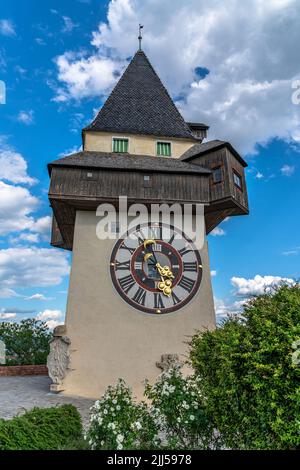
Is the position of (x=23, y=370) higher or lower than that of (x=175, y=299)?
lower

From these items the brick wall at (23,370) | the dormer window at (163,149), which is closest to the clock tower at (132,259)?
the dormer window at (163,149)

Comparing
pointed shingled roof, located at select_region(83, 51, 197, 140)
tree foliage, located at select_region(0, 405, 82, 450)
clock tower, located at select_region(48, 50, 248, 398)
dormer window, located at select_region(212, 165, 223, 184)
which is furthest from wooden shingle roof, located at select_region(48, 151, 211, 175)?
tree foliage, located at select_region(0, 405, 82, 450)

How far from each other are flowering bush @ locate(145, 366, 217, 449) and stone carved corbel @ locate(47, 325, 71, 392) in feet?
16.5

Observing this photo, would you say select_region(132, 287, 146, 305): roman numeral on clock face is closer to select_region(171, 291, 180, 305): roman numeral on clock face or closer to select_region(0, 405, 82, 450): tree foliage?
select_region(171, 291, 180, 305): roman numeral on clock face

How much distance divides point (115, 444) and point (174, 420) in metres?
0.81

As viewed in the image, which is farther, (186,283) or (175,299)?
(186,283)

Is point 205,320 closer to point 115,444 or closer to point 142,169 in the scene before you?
point 142,169

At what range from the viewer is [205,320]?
9.70m

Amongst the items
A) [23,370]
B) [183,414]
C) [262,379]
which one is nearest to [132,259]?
[183,414]

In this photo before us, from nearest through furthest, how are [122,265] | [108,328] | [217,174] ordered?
1. [108,328]
2. [122,265]
3. [217,174]

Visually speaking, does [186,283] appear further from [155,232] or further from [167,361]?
[167,361]

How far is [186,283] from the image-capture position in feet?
32.4

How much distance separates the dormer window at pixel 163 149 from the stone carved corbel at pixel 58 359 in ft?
21.5

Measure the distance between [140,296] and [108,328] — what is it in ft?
3.92
